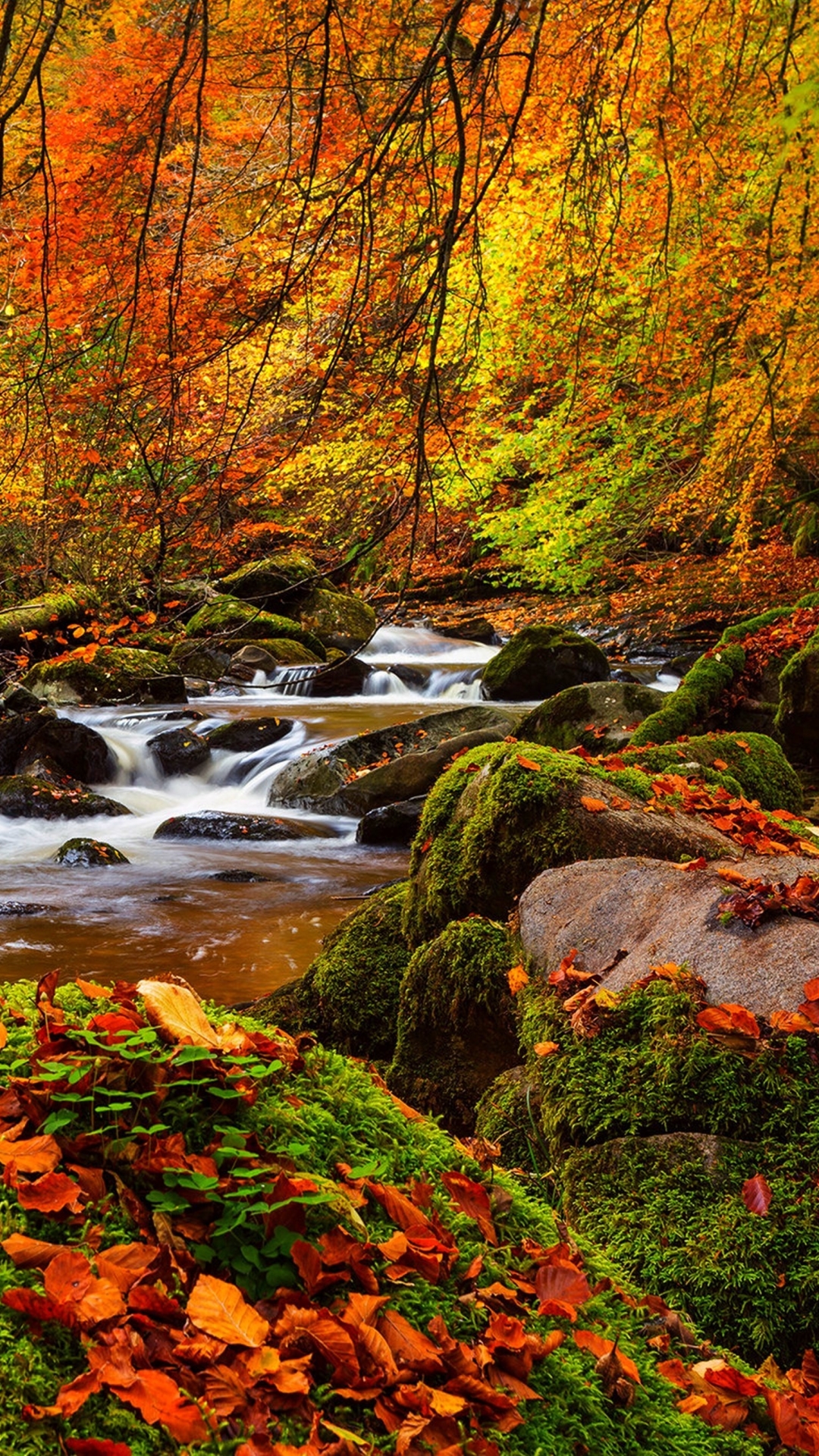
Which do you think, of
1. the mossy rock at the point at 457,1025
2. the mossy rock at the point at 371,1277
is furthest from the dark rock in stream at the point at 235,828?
the mossy rock at the point at 371,1277

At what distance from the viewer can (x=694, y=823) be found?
428cm

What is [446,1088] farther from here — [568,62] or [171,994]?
[568,62]

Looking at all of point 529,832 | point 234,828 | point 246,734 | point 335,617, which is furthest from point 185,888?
point 335,617

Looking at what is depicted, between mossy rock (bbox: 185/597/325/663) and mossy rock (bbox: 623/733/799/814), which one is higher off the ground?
mossy rock (bbox: 185/597/325/663)

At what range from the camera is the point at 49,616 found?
14.9 meters

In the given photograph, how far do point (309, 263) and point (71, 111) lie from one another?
7.02 metres

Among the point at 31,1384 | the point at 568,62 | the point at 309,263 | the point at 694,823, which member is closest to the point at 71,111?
the point at 568,62

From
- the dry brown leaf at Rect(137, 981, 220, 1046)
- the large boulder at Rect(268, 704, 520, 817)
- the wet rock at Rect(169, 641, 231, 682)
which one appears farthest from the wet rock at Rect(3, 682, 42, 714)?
the dry brown leaf at Rect(137, 981, 220, 1046)

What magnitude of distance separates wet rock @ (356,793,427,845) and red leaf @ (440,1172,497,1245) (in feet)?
26.9

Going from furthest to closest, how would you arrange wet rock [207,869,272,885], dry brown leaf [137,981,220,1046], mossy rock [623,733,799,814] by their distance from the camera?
wet rock [207,869,272,885] → mossy rock [623,733,799,814] → dry brown leaf [137,981,220,1046]

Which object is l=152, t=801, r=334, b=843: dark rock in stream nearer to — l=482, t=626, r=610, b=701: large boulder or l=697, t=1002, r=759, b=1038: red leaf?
l=482, t=626, r=610, b=701: large boulder

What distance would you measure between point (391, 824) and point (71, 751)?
15.2 feet

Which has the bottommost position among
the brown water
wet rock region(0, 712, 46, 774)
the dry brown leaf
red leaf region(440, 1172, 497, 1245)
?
the brown water

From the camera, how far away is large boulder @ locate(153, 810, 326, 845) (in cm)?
1045
